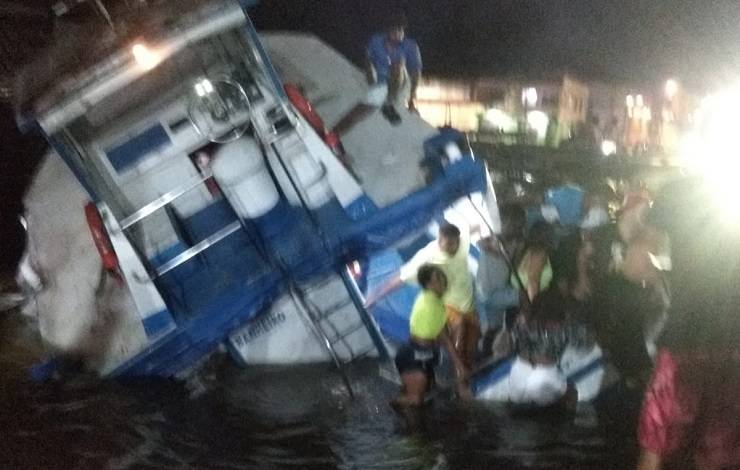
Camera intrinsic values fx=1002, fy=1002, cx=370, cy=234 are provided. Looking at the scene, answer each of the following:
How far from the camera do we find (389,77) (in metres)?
9.74

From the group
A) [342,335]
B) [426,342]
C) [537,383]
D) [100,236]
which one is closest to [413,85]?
[342,335]

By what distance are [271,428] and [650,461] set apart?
396 cm

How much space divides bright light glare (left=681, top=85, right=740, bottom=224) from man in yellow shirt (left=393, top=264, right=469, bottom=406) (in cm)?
206

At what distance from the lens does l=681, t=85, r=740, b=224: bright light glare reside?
13.3ft

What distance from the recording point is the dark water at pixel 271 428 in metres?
6.73

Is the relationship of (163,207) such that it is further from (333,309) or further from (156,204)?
(333,309)

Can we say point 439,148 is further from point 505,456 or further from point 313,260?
point 505,456

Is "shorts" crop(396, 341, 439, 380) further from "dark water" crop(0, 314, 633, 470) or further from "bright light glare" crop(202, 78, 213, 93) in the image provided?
"bright light glare" crop(202, 78, 213, 93)

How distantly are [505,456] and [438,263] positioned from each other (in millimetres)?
1642

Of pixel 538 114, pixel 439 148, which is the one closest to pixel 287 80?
pixel 439 148

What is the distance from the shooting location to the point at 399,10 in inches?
715

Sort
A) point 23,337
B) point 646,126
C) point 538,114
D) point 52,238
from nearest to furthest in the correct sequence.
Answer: point 52,238
point 23,337
point 538,114
point 646,126

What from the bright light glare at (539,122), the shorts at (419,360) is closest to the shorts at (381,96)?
the shorts at (419,360)

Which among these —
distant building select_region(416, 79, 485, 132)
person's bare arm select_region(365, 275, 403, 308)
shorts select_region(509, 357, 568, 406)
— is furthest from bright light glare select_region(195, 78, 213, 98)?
distant building select_region(416, 79, 485, 132)
